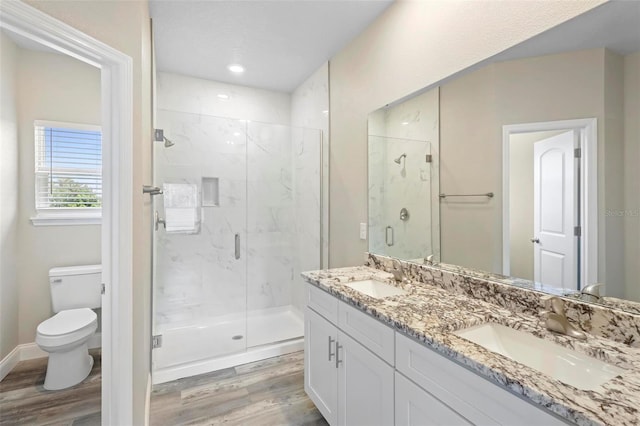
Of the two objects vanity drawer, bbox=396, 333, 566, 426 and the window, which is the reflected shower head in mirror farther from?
vanity drawer, bbox=396, 333, 566, 426

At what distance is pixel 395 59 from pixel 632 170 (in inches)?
55.7

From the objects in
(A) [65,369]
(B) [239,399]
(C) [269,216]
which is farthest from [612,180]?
(A) [65,369]

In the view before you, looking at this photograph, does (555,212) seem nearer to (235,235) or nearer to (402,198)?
(402,198)

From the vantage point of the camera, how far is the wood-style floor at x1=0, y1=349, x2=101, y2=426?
6.05 feet

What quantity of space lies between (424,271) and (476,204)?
1.60ft

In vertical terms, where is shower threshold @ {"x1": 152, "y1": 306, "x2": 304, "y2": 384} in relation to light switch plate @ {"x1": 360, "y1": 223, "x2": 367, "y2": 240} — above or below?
below

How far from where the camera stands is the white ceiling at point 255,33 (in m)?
1.99

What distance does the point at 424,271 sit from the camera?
1.74m

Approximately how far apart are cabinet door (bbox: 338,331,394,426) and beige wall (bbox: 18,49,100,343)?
7.85 ft

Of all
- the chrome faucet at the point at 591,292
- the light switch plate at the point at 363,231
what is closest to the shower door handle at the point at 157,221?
the light switch plate at the point at 363,231

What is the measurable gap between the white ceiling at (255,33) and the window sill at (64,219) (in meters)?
1.53

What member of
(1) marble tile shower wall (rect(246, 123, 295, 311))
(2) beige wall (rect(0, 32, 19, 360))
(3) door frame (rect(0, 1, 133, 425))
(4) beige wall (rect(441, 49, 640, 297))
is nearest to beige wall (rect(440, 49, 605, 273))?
(4) beige wall (rect(441, 49, 640, 297))

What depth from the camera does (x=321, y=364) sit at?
5.64 ft

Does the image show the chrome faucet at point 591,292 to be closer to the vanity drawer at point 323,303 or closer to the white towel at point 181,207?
the vanity drawer at point 323,303
